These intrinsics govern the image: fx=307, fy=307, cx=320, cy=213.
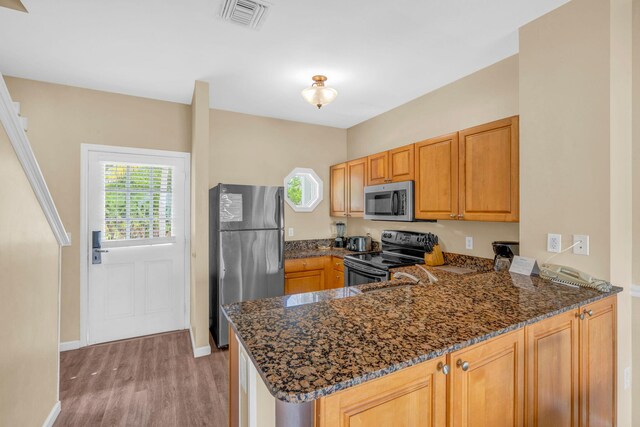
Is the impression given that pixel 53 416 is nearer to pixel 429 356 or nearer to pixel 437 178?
pixel 429 356

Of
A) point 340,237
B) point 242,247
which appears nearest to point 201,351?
point 242,247

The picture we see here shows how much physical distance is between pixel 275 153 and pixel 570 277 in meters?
3.30

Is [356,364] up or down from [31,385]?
up

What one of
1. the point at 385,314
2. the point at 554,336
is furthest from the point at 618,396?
the point at 385,314

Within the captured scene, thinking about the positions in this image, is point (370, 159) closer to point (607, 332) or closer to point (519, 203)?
point (519, 203)

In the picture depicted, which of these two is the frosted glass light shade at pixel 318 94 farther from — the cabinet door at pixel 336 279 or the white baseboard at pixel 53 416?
the white baseboard at pixel 53 416

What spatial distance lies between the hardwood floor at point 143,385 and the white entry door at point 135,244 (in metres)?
0.26

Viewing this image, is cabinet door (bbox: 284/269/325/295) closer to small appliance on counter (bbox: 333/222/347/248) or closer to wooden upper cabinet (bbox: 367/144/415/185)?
small appliance on counter (bbox: 333/222/347/248)

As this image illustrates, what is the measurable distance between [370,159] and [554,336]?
2.57 m

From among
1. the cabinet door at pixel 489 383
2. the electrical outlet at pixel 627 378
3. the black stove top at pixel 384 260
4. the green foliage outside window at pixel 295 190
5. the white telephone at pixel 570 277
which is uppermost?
the green foliage outside window at pixel 295 190

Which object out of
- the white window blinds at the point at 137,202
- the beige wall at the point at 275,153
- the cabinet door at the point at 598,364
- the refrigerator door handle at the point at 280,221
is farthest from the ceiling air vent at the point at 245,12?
the cabinet door at the point at 598,364

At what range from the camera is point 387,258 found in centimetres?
336

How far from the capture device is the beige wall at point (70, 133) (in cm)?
Result: 290

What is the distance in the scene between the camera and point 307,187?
14.5 feet
